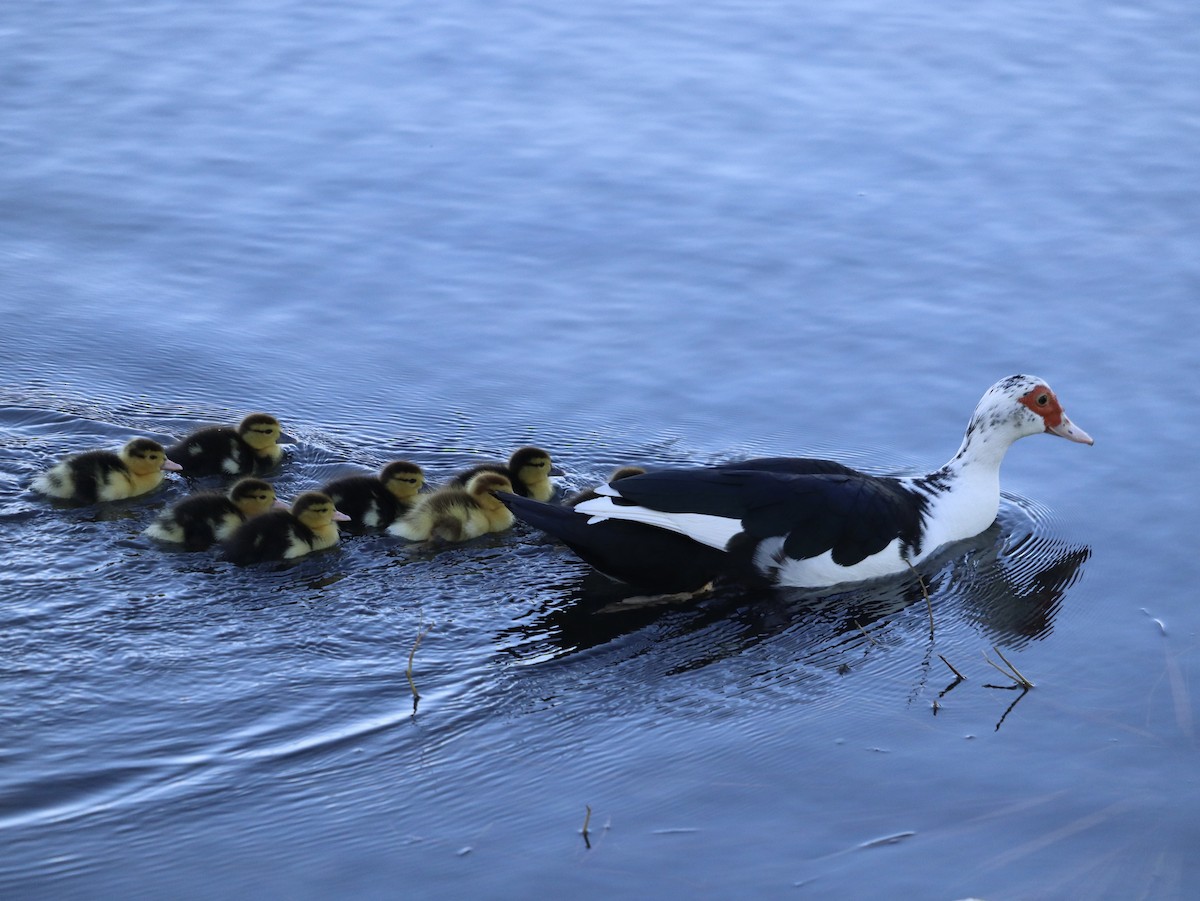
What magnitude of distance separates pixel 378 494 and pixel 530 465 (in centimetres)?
63

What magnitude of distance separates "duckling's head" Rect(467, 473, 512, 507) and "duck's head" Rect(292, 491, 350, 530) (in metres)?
0.57

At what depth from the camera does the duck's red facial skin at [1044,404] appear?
7.01m

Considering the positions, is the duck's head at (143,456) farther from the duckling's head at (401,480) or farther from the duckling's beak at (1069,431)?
the duckling's beak at (1069,431)

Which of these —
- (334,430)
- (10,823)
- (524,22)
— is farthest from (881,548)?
(524,22)

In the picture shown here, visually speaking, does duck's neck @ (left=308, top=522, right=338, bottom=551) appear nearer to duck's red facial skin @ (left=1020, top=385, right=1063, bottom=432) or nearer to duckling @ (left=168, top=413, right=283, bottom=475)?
duckling @ (left=168, top=413, right=283, bottom=475)

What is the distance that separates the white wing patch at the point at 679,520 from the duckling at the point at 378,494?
33.4 inches

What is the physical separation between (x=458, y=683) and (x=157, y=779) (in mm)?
1038

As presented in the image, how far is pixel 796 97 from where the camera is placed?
1130cm

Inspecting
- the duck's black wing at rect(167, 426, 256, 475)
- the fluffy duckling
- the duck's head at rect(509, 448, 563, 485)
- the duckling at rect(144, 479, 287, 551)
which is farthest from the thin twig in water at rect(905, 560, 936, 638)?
the duck's black wing at rect(167, 426, 256, 475)

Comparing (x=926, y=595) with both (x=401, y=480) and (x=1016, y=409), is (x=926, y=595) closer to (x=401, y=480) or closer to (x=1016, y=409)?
(x=1016, y=409)

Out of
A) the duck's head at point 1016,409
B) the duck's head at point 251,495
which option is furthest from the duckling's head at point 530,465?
the duck's head at point 1016,409

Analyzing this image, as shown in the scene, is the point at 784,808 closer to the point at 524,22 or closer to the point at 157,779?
the point at 157,779

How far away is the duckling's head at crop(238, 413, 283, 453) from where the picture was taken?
7.15 m

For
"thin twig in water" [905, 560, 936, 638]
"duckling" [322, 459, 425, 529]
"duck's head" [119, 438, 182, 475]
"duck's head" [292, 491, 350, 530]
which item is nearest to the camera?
"thin twig in water" [905, 560, 936, 638]
